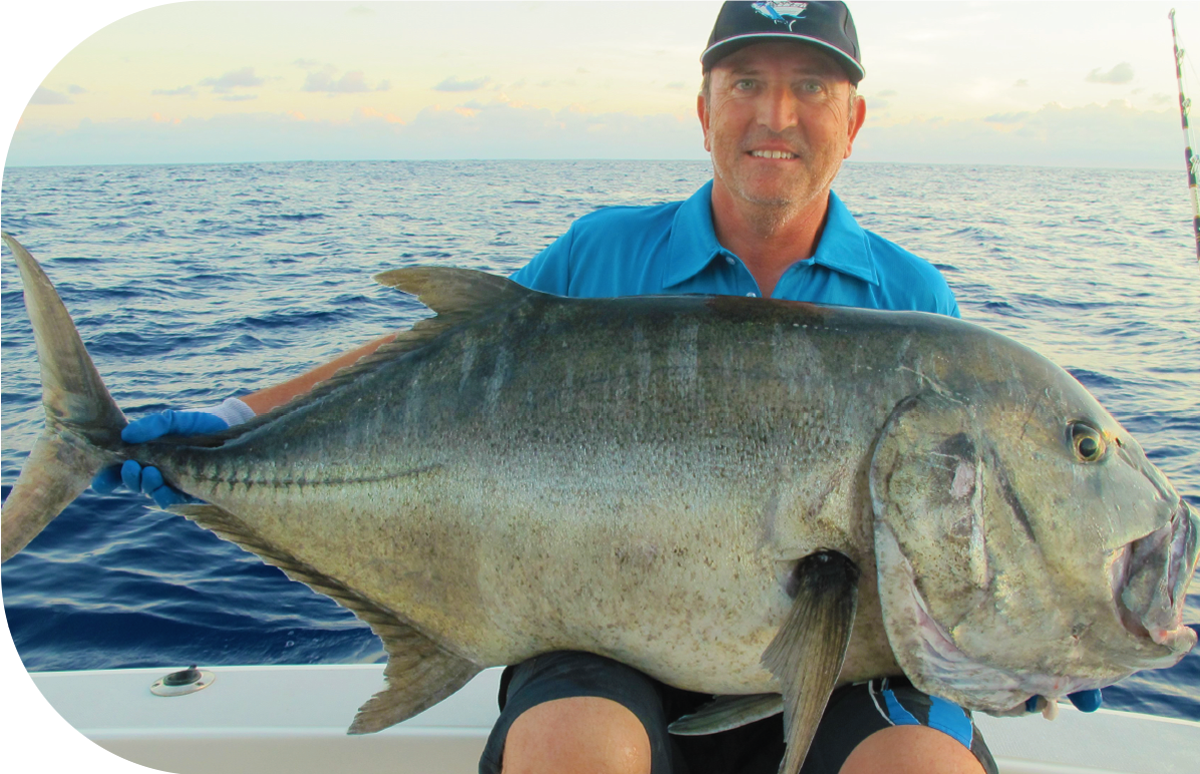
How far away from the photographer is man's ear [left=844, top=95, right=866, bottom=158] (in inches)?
108

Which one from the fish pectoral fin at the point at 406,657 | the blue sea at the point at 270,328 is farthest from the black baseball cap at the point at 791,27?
the blue sea at the point at 270,328

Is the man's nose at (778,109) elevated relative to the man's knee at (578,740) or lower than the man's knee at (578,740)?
elevated

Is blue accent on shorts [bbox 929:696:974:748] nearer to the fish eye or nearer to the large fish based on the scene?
the large fish

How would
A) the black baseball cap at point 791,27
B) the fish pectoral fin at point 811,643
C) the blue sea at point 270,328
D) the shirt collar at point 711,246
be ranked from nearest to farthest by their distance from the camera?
the fish pectoral fin at point 811,643
the black baseball cap at point 791,27
the shirt collar at point 711,246
the blue sea at point 270,328

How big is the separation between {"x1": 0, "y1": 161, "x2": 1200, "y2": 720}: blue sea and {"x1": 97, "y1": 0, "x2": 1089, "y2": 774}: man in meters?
2.25

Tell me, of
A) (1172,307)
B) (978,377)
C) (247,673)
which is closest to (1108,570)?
(978,377)

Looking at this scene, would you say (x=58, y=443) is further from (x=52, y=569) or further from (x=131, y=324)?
(x=131, y=324)

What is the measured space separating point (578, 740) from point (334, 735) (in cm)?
131

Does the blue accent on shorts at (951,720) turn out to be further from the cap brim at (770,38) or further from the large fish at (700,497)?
the cap brim at (770,38)

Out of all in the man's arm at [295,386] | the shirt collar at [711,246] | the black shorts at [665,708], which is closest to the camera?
the black shorts at [665,708]

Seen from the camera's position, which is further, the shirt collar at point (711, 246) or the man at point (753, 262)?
the shirt collar at point (711, 246)

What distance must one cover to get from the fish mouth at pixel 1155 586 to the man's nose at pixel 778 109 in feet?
5.06

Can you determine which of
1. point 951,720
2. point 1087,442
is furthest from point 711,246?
point 951,720

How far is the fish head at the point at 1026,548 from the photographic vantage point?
1595 mm
